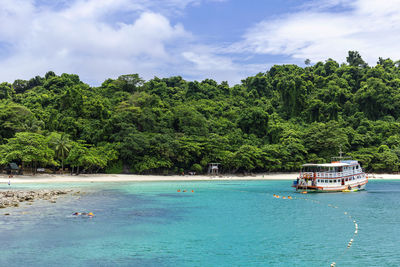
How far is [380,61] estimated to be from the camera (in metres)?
155

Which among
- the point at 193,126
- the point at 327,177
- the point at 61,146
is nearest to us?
the point at 327,177

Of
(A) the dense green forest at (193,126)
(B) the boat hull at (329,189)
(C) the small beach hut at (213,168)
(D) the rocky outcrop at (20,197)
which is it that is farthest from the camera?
(C) the small beach hut at (213,168)

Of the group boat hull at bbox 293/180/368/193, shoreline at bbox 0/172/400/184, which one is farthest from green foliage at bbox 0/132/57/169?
boat hull at bbox 293/180/368/193

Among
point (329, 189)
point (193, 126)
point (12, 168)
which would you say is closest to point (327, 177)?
point (329, 189)

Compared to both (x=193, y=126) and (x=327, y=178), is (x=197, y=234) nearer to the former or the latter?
(x=327, y=178)

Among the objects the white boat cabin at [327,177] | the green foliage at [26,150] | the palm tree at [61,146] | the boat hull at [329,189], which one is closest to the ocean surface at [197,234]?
the boat hull at [329,189]

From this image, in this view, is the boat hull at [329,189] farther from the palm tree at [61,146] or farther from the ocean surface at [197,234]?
the palm tree at [61,146]

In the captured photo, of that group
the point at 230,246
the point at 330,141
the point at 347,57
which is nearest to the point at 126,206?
the point at 230,246

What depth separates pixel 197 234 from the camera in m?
22.5

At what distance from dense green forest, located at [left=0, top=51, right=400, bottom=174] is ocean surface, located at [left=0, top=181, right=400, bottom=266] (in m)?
36.6

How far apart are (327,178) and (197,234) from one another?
32867 millimetres

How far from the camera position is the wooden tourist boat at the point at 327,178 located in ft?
162

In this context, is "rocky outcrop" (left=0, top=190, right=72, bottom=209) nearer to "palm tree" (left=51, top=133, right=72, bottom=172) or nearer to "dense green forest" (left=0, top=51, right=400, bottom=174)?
"dense green forest" (left=0, top=51, right=400, bottom=174)

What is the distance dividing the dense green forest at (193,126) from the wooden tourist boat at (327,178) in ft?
87.9
